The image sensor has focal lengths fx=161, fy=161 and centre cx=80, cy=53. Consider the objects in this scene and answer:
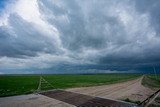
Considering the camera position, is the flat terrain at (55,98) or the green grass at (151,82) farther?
the green grass at (151,82)

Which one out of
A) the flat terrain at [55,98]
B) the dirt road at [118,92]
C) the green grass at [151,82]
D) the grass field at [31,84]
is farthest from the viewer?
the green grass at [151,82]

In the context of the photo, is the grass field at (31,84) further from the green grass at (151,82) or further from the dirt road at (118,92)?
the green grass at (151,82)

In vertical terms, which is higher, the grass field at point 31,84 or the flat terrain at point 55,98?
the grass field at point 31,84

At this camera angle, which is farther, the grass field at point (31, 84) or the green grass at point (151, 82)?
the green grass at point (151, 82)

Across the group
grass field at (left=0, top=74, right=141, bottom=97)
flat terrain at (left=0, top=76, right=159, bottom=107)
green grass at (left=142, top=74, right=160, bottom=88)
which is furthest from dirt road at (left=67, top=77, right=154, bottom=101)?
green grass at (left=142, top=74, right=160, bottom=88)

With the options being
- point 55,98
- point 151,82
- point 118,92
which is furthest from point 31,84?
point 151,82

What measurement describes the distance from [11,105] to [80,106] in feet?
25.2

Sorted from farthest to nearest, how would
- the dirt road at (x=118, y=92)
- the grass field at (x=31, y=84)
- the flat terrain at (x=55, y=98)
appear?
the grass field at (x=31, y=84) < the dirt road at (x=118, y=92) < the flat terrain at (x=55, y=98)

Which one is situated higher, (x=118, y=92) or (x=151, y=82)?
(x=151, y=82)

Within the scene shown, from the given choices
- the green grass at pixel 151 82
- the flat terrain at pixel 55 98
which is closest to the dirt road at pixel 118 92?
the flat terrain at pixel 55 98

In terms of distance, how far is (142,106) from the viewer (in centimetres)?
1794

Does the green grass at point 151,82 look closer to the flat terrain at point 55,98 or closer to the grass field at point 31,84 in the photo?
the grass field at point 31,84

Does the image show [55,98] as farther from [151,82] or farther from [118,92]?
[151,82]

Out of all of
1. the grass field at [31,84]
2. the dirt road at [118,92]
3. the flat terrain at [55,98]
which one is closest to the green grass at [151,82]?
the grass field at [31,84]
